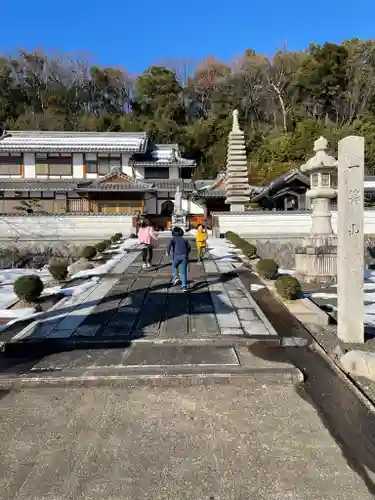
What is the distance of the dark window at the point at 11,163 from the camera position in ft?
113

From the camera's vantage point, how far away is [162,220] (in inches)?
1270

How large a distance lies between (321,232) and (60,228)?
16.0 meters

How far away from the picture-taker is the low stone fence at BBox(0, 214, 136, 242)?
21.3 m

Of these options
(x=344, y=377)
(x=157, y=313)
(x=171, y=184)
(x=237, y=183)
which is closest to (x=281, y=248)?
(x=237, y=183)

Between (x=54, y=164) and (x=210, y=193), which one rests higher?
(x=54, y=164)

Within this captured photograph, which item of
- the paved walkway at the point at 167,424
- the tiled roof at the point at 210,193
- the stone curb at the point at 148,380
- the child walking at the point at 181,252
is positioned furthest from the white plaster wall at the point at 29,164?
the stone curb at the point at 148,380

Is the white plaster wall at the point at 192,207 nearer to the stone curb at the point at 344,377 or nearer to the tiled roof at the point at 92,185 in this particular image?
the tiled roof at the point at 92,185

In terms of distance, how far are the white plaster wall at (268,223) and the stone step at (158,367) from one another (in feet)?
55.6

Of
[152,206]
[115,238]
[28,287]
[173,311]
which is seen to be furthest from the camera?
[152,206]

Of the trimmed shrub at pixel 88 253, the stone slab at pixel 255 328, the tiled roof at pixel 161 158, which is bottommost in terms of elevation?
the stone slab at pixel 255 328

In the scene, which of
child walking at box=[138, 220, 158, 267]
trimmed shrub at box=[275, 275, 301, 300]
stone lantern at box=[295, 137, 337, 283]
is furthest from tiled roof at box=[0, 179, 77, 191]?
trimmed shrub at box=[275, 275, 301, 300]

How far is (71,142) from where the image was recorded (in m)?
36.3

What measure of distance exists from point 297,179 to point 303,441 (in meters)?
24.9

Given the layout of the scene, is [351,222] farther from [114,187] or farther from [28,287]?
[114,187]
